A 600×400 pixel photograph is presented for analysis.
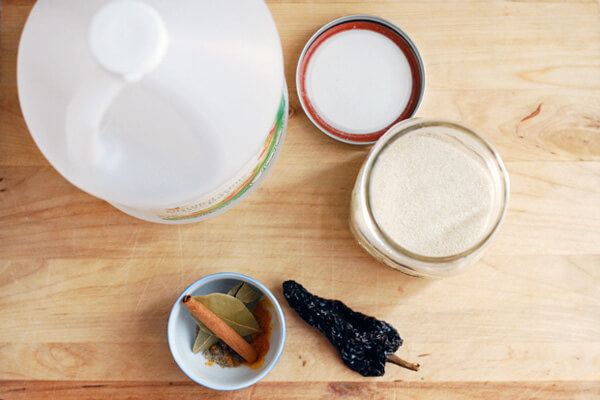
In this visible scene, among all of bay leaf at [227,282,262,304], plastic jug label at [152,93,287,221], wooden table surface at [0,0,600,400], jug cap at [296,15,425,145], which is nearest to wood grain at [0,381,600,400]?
wooden table surface at [0,0,600,400]

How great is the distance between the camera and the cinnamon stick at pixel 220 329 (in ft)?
1.90

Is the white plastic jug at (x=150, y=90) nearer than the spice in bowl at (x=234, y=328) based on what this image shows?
Yes

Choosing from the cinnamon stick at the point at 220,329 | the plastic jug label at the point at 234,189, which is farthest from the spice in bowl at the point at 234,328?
the plastic jug label at the point at 234,189

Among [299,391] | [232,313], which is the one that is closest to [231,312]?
[232,313]

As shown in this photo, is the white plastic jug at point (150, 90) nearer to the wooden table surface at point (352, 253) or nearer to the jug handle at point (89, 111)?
the jug handle at point (89, 111)

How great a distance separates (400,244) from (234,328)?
26 cm

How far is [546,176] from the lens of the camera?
70 cm

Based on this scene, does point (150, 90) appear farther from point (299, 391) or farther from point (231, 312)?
point (299, 391)

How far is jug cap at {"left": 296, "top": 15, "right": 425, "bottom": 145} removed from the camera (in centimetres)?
68

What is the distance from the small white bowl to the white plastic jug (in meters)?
0.16

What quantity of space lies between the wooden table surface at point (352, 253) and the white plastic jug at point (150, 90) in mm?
175

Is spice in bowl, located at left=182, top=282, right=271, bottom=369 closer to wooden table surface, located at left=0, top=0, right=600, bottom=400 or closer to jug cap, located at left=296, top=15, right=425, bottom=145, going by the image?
wooden table surface, located at left=0, top=0, right=600, bottom=400

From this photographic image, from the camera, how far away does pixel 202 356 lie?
0.66 metres

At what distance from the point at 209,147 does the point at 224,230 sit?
0.22 m
